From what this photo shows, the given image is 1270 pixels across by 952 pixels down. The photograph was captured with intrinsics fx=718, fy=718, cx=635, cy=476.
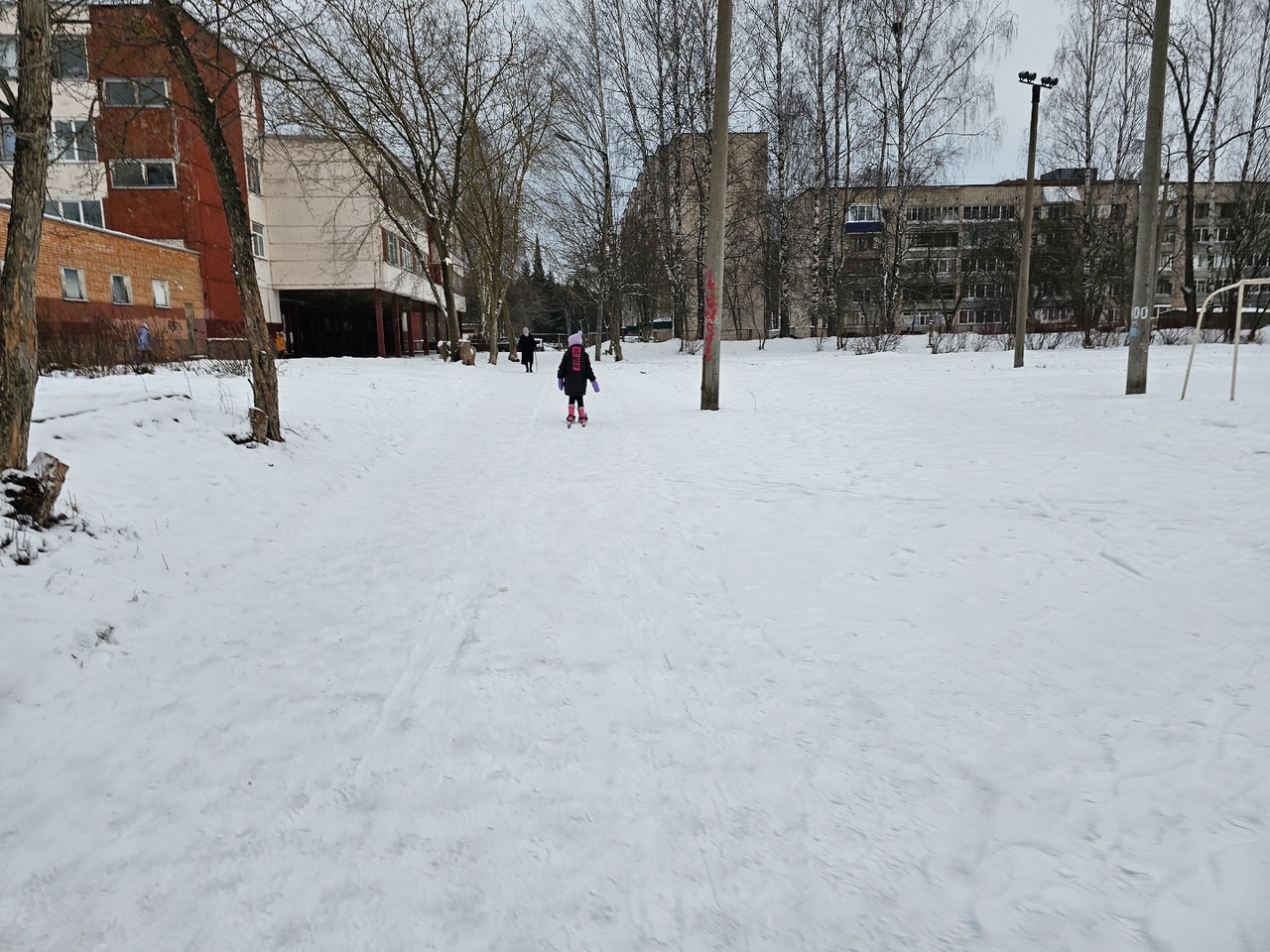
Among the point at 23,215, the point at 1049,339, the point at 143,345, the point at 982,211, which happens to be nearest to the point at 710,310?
the point at 23,215

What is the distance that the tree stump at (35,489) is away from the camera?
441cm

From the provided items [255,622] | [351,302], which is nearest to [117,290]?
[351,302]

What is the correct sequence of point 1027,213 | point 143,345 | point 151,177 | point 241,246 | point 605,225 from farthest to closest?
point 605,225 < point 151,177 < point 1027,213 < point 143,345 < point 241,246

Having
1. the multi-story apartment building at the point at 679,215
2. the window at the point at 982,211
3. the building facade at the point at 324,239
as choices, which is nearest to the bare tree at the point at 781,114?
the multi-story apartment building at the point at 679,215

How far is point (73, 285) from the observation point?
22.1 m

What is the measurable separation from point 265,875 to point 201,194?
33.9m

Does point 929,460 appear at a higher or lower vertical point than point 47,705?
higher

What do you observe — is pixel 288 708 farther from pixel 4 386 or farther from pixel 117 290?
pixel 117 290

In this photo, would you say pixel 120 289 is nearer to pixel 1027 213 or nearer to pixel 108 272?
pixel 108 272

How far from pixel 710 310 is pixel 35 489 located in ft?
33.8

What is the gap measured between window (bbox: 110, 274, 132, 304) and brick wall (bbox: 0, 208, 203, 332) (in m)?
0.14

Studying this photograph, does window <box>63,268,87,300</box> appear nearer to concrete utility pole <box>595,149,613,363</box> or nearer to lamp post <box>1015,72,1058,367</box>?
concrete utility pole <box>595,149,613,363</box>

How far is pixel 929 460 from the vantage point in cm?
776

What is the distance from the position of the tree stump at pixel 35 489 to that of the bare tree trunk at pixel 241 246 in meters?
3.37
